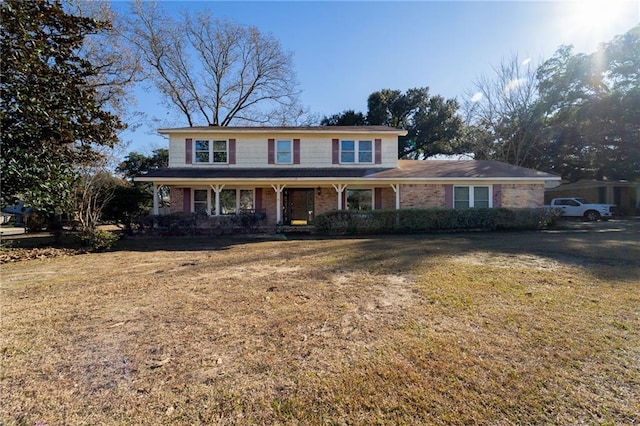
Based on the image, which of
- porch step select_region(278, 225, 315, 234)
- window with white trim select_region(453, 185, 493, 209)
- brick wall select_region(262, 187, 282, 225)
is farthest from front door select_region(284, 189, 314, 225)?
window with white trim select_region(453, 185, 493, 209)

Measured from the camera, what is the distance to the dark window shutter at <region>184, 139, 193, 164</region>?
1630 cm

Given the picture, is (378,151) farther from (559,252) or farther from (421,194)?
(559,252)

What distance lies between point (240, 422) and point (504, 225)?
49.3 feet

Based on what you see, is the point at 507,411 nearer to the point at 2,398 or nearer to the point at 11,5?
the point at 2,398

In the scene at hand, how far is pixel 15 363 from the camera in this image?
8.97 ft

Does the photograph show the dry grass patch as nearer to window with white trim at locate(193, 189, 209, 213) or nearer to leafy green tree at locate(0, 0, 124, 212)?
leafy green tree at locate(0, 0, 124, 212)

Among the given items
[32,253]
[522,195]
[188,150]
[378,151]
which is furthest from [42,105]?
[522,195]

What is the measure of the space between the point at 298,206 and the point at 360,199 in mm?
3494

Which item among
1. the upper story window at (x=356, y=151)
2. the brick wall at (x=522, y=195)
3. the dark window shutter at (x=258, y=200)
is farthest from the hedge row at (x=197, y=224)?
the brick wall at (x=522, y=195)

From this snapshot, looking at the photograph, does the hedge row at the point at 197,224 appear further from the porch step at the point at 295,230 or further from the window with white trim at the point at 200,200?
the window with white trim at the point at 200,200

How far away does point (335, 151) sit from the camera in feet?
54.4

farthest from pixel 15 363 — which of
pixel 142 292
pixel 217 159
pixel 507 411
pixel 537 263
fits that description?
pixel 217 159

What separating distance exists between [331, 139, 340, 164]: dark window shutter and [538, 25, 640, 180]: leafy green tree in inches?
823

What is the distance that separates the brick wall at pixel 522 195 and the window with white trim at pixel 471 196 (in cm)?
84
